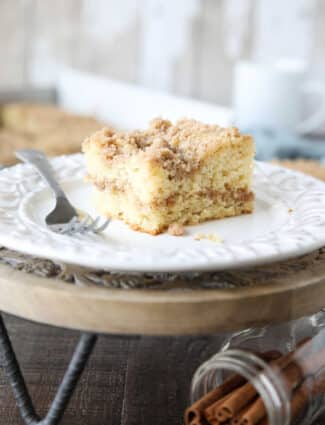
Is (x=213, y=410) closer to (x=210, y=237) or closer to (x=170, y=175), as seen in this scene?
(x=210, y=237)

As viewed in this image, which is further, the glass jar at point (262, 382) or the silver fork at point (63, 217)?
the silver fork at point (63, 217)

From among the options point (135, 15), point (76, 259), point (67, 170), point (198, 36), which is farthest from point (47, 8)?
point (76, 259)

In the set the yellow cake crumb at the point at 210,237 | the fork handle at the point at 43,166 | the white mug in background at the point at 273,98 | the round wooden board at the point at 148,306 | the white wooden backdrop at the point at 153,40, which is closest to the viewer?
the round wooden board at the point at 148,306

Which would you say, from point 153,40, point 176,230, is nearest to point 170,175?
point 176,230

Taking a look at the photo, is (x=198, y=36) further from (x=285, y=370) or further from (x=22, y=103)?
(x=285, y=370)

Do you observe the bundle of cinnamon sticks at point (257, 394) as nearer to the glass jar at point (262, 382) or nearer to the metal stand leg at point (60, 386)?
the glass jar at point (262, 382)

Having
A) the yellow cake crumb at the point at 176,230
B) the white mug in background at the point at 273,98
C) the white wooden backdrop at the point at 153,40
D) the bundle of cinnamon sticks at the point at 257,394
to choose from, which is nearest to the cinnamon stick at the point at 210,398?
the bundle of cinnamon sticks at the point at 257,394
